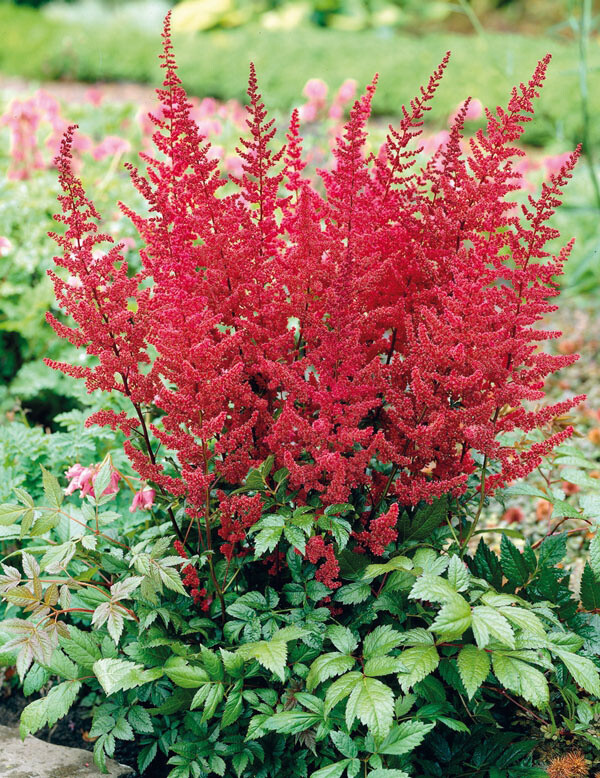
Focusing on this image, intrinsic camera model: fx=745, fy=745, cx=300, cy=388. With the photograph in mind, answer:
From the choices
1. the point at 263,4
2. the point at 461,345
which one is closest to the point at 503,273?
the point at 461,345

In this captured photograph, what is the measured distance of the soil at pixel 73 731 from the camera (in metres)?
2.11

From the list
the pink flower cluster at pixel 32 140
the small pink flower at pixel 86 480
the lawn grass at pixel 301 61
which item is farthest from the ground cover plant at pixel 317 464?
the lawn grass at pixel 301 61

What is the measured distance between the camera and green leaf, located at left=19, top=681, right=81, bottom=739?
1.72 meters

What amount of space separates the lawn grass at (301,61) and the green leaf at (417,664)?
7.97 m

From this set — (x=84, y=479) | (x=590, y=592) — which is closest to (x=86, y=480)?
(x=84, y=479)

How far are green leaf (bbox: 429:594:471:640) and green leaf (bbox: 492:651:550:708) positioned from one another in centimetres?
13

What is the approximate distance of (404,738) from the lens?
5.40ft

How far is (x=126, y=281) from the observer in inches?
70.2

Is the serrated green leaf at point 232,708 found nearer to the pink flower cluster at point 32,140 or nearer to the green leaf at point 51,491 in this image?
the green leaf at point 51,491

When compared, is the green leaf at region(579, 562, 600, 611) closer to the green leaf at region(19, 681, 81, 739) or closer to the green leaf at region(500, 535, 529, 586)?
the green leaf at region(500, 535, 529, 586)

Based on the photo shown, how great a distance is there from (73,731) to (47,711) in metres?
0.68

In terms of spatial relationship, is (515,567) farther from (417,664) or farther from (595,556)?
(417,664)

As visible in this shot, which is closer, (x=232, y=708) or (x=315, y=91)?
(x=232, y=708)

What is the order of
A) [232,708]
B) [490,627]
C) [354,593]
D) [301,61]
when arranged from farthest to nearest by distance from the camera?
[301,61] < [354,593] < [232,708] < [490,627]
